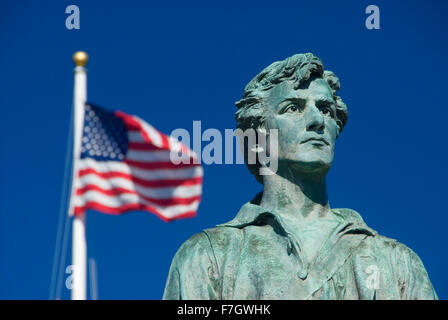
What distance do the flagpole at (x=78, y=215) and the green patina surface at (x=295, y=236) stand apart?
2.16 m

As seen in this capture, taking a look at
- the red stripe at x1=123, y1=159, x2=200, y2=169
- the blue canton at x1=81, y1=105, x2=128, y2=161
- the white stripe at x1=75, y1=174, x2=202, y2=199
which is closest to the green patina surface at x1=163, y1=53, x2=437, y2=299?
the white stripe at x1=75, y1=174, x2=202, y2=199

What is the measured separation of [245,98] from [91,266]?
461cm

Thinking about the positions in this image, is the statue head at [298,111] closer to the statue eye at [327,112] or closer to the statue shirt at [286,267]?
the statue eye at [327,112]

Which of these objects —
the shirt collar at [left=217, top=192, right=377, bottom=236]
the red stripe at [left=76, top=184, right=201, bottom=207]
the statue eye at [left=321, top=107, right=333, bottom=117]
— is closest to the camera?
the red stripe at [left=76, top=184, right=201, bottom=207]

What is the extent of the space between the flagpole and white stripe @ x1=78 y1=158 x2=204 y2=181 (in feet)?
1.00

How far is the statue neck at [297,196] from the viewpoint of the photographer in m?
58.3

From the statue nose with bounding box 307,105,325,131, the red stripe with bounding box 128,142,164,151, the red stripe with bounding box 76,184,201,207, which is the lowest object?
the red stripe with bounding box 76,184,201,207

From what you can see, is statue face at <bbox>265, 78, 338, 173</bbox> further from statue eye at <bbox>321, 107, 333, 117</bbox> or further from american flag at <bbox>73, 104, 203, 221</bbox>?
american flag at <bbox>73, 104, 203, 221</bbox>

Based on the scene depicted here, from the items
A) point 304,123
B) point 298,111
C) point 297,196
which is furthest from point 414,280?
point 298,111

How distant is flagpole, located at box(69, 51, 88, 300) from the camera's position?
55469 millimetres

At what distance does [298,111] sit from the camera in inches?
2308

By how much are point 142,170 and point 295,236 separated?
8.48ft

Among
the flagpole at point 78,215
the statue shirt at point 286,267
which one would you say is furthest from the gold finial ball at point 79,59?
the statue shirt at point 286,267
